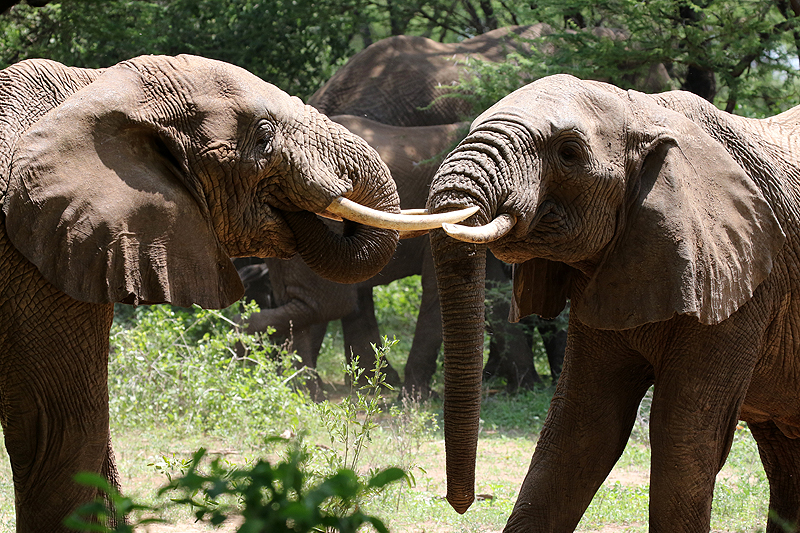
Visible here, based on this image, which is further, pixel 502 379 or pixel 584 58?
pixel 502 379

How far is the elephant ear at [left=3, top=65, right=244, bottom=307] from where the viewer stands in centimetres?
346

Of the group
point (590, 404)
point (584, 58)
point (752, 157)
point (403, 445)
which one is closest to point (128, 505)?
point (590, 404)

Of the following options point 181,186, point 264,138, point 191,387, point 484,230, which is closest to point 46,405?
point 181,186

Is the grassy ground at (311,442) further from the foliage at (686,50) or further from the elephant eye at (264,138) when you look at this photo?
the foliage at (686,50)

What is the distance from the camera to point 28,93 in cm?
372

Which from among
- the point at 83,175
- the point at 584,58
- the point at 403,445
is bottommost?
the point at 403,445

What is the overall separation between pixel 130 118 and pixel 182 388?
4062 mm

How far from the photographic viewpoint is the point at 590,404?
411 centimetres

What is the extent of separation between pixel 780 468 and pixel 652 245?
1721 mm

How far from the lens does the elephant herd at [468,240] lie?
3508mm

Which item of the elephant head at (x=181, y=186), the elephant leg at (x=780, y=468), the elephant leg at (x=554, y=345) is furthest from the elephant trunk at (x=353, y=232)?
the elephant leg at (x=554, y=345)

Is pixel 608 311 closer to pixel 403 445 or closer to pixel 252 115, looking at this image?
pixel 252 115

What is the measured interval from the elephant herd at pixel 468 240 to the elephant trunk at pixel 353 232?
10 mm

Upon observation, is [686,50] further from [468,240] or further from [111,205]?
[111,205]
